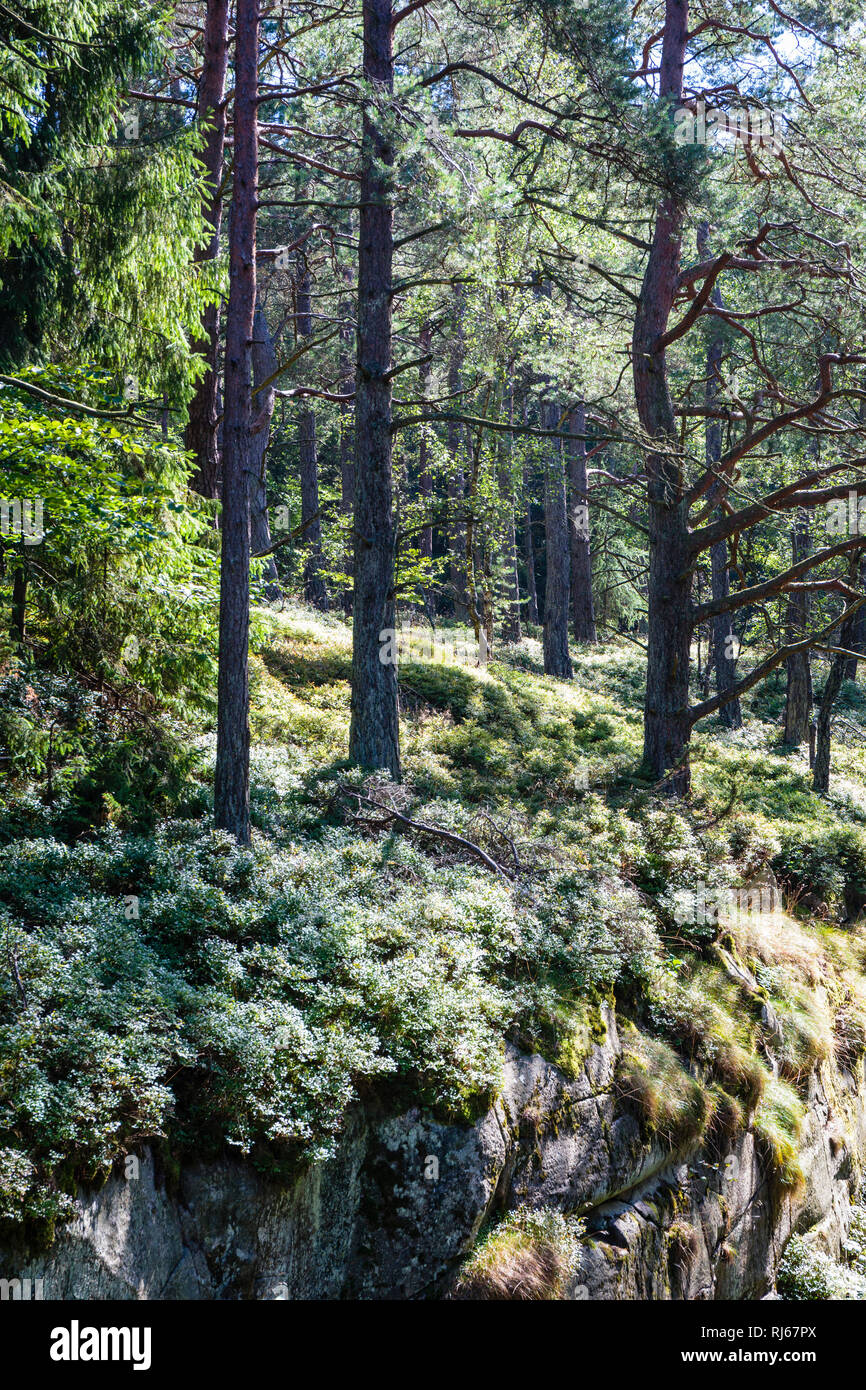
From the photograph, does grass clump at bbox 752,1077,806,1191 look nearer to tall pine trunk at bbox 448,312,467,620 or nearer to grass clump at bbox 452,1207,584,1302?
grass clump at bbox 452,1207,584,1302

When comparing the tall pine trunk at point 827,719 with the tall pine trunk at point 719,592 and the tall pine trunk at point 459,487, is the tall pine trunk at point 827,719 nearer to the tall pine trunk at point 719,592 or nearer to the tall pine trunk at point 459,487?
the tall pine trunk at point 719,592

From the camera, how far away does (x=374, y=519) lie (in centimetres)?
1009

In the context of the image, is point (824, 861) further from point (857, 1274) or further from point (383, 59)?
point (383, 59)

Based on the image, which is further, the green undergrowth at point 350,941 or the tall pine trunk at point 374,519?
the tall pine trunk at point 374,519

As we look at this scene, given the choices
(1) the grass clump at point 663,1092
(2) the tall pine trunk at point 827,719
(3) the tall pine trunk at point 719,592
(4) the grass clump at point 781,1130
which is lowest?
(4) the grass clump at point 781,1130

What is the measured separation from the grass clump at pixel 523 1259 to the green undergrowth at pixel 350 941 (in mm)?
107

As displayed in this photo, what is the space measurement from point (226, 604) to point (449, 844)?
9.48 ft

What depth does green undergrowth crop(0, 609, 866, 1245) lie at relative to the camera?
15.0 ft

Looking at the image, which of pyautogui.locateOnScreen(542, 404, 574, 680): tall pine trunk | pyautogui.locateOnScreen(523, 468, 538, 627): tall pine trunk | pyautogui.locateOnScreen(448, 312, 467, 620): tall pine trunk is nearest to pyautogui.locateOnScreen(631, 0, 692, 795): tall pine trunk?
pyautogui.locateOnScreen(448, 312, 467, 620): tall pine trunk

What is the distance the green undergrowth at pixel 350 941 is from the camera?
4.56m

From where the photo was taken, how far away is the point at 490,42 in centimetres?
1105

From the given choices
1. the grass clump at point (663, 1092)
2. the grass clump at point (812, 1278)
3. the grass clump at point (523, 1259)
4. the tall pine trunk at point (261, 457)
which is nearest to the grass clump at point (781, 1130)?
the grass clump at point (812, 1278)

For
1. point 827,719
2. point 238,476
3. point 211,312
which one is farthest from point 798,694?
point 238,476

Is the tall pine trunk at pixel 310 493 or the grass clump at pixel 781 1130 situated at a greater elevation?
the tall pine trunk at pixel 310 493
